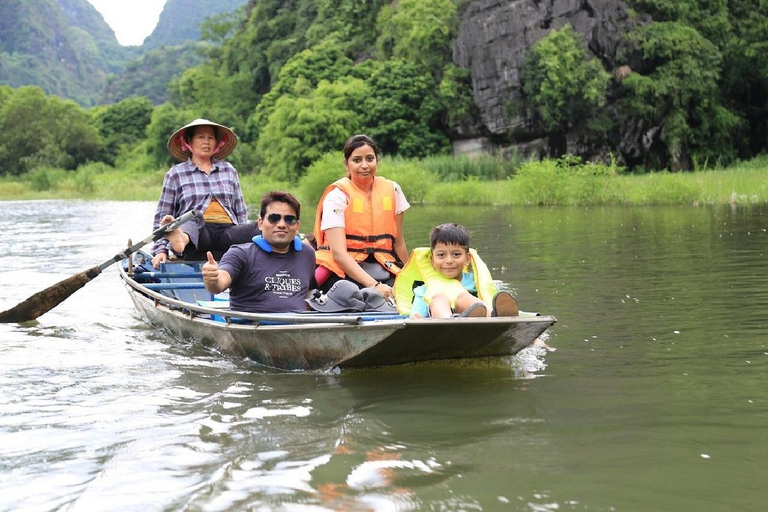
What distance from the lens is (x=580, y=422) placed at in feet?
13.4

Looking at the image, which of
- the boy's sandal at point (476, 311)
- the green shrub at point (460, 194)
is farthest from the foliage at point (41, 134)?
the boy's sandal at point (476, 311)

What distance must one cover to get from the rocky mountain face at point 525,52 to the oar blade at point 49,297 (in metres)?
27.9

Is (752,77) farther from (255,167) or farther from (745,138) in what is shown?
(255,167)

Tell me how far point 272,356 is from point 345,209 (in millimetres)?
1128

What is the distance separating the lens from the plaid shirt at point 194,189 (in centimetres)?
753

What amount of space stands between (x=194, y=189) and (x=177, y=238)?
1.90 feet

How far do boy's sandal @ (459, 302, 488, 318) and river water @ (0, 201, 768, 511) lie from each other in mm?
432

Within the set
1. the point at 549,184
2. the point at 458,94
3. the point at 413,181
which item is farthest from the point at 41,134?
the point at 549,184

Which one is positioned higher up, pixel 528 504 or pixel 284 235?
pixel 284 235

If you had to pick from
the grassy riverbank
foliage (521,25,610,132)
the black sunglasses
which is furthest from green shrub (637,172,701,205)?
the black sunglasses

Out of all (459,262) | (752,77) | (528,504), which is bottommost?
(528,504)

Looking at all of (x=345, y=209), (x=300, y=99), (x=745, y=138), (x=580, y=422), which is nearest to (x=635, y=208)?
(x=345, y=209)

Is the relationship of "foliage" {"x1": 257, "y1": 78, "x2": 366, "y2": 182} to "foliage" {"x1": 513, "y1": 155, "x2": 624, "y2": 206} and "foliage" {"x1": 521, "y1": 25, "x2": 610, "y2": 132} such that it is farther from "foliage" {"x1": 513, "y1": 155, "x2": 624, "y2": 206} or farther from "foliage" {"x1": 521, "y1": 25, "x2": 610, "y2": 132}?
"foliage" {"x1": 513, "y1": 155, "x2": 624, "y2": 206}

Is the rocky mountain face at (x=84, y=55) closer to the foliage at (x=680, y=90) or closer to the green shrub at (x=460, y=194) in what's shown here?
the foliage at (x=680, y=90)
